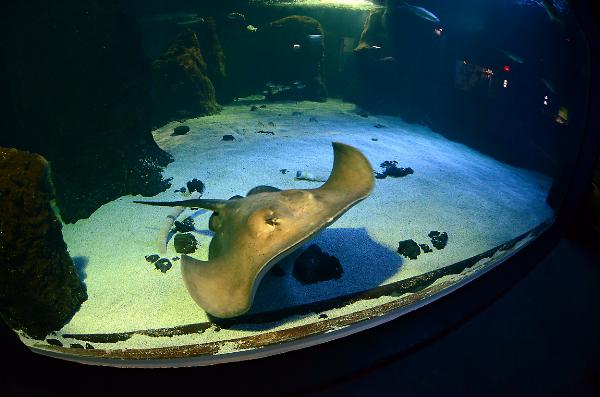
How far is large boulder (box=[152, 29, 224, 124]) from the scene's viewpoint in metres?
9.66

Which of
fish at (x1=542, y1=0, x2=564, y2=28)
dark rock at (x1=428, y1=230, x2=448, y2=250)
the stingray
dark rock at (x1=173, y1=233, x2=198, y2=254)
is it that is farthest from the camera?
fish at (x1=542, y1=0, x2=564, y2=28)

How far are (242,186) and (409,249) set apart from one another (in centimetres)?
296

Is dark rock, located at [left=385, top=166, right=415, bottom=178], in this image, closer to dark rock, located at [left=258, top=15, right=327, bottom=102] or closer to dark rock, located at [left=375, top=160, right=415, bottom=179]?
dark rock, located at [left=375, top=160, right=415, bottom=179]

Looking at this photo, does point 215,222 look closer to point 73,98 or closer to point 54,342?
point 54,342

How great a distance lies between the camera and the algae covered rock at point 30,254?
2.15 meters

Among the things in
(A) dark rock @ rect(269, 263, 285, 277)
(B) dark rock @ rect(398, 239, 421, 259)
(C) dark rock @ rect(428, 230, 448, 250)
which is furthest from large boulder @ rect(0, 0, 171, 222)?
(C) dark rock @ rect(428, 230, 448, 250)

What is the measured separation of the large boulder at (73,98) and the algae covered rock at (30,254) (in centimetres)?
223

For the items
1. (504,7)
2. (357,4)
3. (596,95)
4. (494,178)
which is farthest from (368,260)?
(357,4)

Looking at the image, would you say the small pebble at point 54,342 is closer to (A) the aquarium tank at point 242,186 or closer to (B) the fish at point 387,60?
(A) the aquarium tank at point 242,186

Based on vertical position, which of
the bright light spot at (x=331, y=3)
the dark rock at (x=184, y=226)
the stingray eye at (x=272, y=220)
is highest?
the bright light spot at (x=331, y=3)

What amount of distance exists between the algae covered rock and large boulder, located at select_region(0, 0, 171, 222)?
2.23m

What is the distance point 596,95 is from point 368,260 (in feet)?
7.42

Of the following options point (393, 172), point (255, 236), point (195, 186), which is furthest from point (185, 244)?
point (393, 172)

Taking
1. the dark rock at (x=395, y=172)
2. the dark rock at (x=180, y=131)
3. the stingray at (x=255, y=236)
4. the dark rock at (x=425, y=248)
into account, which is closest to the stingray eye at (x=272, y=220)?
the stingray at (x=255, y=236)
